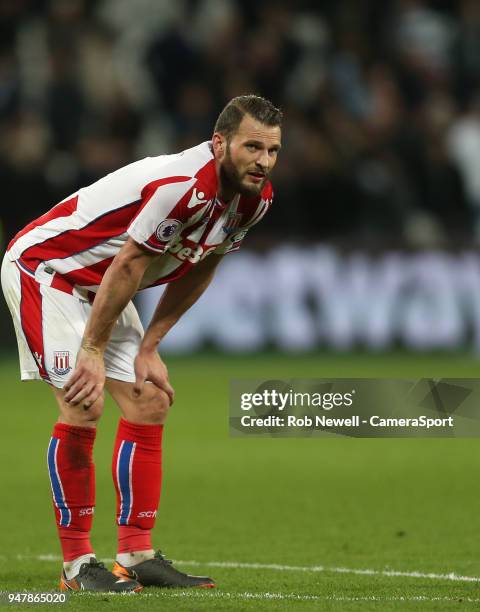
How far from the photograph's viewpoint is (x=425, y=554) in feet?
22.9

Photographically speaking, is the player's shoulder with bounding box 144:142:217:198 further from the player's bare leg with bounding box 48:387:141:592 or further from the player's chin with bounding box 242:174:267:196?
the player's bare leg with bounding box 48:387:141:592

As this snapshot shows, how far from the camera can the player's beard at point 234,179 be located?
228 inches

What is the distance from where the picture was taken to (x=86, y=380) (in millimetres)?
5742

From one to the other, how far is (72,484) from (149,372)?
1.79ft

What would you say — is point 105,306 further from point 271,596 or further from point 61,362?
point 271,596

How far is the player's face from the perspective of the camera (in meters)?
5.74

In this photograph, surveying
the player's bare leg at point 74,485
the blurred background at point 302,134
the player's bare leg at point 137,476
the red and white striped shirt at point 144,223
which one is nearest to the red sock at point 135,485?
the player's bare leg at point 137,476

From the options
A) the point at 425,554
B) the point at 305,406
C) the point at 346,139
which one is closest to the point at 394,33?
the point at 346,139

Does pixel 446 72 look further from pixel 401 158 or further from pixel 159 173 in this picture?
pixel 159 173

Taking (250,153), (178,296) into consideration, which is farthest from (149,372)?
(250,153)

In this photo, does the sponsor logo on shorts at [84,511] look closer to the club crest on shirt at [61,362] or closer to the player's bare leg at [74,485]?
the player's bare leg at [74,485]

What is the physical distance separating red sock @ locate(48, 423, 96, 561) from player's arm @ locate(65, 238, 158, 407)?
308 mm

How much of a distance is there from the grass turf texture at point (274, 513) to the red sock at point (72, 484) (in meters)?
0.24

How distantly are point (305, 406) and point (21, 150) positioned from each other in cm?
1198
